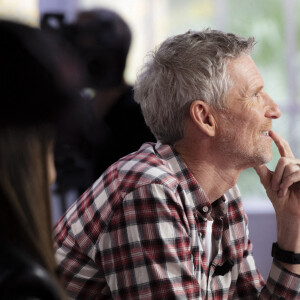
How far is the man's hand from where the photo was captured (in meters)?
1.53

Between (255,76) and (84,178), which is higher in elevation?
(255,76)

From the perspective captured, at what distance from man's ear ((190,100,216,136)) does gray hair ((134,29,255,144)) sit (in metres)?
0.01

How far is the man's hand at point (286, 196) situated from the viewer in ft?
5.01

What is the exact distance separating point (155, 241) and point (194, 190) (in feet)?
0.70

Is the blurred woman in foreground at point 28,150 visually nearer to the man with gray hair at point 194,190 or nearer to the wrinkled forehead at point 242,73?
the man with gray hair at point 194,190

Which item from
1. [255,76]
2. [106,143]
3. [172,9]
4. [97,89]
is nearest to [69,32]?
[97,89]

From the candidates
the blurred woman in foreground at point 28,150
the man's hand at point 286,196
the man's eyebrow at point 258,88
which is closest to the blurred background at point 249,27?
the man's hand at point 286,196

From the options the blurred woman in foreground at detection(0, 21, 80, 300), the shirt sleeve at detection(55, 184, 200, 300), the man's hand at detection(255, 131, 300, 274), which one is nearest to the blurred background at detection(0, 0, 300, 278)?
the man's hand at detection(255, 131, 300, 274)

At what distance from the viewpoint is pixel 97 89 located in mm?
2463

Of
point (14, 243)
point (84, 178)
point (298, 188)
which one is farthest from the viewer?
point (84, 178)

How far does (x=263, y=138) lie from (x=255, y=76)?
0.54 feet

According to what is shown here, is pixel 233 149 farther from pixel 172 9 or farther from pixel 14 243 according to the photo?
pixel 172 9

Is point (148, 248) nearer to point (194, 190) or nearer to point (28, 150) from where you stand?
point (194, 190)

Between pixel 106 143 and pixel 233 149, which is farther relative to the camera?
pixel 106 143
